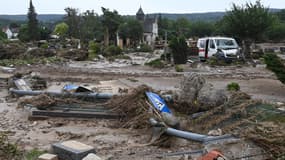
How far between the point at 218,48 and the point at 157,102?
16.9 m

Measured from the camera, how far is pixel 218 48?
2383cm

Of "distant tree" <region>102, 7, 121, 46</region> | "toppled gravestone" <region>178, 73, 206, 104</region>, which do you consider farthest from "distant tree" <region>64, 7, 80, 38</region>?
"toppled gravestone" <region>178, 73, 206, 104</region>

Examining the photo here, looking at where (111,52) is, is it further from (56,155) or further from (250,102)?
(56,155)

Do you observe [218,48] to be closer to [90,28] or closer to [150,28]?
[90,28]

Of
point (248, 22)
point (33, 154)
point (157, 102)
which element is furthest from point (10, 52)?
point (33, 154)

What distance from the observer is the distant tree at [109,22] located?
42344 mm

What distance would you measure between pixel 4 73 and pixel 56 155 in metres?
13.8

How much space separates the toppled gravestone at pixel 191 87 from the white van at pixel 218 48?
50.6 feet

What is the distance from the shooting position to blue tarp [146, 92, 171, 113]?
7604mm

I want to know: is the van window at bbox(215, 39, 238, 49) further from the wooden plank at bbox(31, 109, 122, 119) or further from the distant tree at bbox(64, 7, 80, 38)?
the distant tree at bbox(64, 7, 80, 38)

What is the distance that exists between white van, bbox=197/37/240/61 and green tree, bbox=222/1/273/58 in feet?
9.42

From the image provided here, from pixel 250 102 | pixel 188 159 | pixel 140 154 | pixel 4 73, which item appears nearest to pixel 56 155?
pixel 140 154

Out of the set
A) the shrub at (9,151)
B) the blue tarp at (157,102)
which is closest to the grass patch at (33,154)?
the shrub at (9,151)

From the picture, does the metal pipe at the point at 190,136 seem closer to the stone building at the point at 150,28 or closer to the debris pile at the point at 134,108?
the debris pile at the point at 134,108
